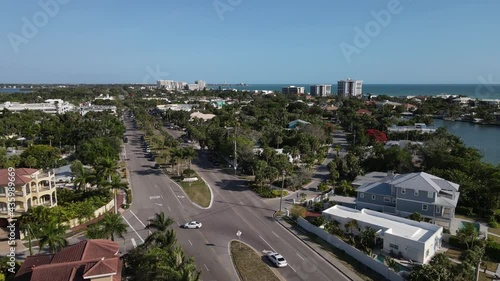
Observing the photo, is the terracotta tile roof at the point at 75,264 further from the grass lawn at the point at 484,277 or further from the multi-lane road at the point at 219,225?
the grass lawn at the point at 484,277

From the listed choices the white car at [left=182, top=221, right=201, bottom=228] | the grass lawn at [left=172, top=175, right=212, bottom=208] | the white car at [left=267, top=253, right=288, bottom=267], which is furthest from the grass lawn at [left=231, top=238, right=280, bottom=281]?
the grass lawn at [left=172, top=175, right=212, bottom=208]

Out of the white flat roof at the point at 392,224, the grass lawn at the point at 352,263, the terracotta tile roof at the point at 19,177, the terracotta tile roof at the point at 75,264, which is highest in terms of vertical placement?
the terracotta tile roof at the point at 19,177

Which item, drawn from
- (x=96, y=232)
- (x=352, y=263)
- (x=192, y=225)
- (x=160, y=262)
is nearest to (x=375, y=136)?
(x=352, y=263)

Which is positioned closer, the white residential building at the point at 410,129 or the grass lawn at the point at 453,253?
the grass lawn at the point at 453,253

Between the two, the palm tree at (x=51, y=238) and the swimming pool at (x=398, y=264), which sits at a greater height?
the palm tree at (x=51, y=238)

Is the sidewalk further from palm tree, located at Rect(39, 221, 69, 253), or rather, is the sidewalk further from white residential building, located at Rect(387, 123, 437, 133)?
white residential building, located at Rect(387, 123, 437, 133)

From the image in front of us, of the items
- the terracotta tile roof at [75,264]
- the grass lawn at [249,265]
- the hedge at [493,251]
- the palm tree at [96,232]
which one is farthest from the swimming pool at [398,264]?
the palm tree at [96,232]

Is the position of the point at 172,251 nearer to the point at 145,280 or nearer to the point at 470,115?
the point at 145,280

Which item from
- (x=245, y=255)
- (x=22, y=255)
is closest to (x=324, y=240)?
(x=245, y=255)
